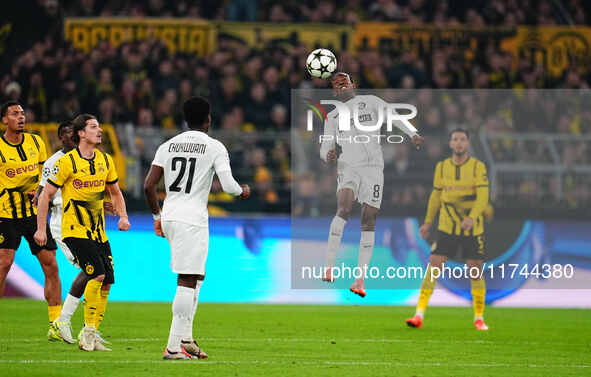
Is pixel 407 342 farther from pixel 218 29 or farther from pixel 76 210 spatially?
pixel 218 29

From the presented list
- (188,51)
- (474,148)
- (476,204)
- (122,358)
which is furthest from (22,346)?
(188,51)

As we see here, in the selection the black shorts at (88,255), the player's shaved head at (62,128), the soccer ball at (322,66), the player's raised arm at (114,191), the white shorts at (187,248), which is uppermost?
the soccer ball at (322,66)

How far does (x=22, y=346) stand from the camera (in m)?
9.96

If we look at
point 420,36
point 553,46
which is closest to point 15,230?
point 420,36

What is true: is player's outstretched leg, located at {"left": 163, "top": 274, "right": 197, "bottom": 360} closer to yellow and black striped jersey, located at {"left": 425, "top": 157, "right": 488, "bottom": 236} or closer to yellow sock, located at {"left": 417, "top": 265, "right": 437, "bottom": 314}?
yellow sock, located at {"left": 417, "top": 265, "right": 437, "bottom": 314}

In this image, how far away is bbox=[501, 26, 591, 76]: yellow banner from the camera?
20.7 m

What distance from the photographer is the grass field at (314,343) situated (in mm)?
8711

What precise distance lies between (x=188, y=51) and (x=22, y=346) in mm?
11549

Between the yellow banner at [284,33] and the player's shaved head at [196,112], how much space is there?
39.4ft

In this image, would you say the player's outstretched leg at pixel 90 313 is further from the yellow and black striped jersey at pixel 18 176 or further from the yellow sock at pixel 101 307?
the yellow and black striped jersey at pixel 18 176

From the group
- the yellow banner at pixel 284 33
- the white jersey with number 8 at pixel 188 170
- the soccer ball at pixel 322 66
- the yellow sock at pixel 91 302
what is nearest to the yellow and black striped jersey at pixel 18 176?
the yellow sock at pixel 91 302

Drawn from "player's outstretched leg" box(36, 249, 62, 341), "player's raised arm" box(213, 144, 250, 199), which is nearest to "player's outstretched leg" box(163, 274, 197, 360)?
"player's raised arm" box(213, 144, 250, 199)

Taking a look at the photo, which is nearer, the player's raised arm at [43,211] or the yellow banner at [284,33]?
the player's raised arm at [43,211]

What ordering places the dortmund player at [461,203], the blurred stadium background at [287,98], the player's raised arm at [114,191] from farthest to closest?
the blurred stadium background at [287,98] → the dortmund player at [461,203] → the player's raised arm at [114,191]
